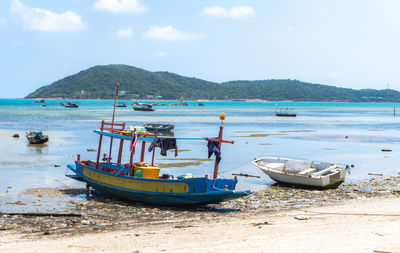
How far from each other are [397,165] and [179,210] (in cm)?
1965

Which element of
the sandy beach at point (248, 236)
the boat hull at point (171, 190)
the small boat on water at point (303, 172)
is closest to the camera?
the sandy beach at point (248, 236)

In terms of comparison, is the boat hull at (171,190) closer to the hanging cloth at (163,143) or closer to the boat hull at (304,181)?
the hanging cloth at (163,143)

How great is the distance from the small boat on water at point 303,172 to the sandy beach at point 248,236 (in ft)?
19.5

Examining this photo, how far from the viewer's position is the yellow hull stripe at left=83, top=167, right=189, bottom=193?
18844mm

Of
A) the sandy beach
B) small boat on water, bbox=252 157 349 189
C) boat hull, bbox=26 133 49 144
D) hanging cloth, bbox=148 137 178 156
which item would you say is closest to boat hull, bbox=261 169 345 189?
small boat on water, bbox=252 157 349 189

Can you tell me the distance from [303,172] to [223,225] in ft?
35.5

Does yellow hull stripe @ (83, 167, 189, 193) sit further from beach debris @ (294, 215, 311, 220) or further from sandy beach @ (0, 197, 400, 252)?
beach debris @ (294, 215, 311, 220)

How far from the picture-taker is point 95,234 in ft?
46.5

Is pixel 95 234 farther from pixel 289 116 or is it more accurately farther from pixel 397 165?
pixel 289 116

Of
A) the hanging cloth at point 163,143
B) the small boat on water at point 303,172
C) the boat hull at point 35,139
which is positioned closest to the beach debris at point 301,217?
the hanging cloth at point 163,143

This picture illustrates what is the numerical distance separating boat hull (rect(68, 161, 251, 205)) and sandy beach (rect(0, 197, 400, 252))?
163 cm

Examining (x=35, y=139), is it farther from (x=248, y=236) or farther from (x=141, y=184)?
(x=248, y=236)

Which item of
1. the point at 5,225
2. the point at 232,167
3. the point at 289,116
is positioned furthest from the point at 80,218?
the point at 289,116

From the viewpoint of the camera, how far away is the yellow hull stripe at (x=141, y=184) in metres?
18.8
